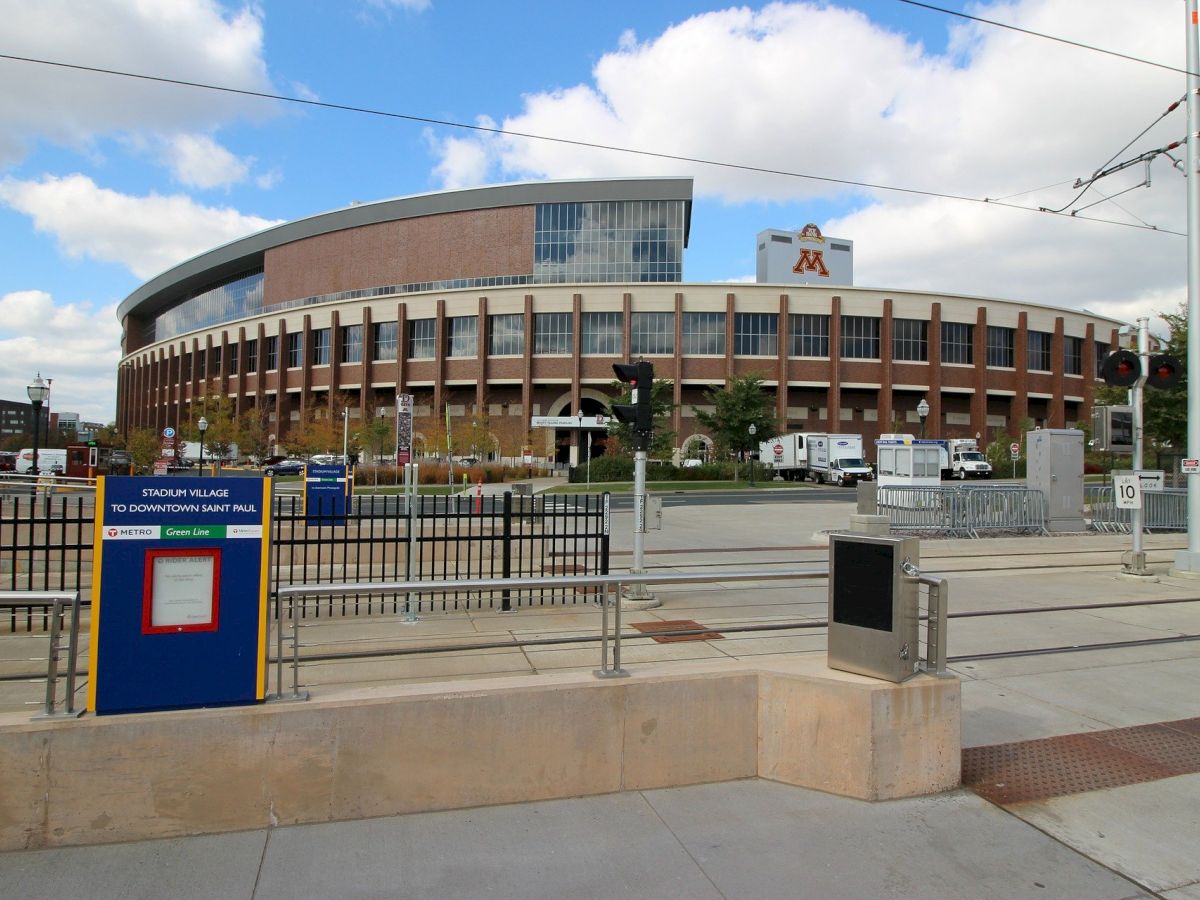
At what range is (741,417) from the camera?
51500 mm

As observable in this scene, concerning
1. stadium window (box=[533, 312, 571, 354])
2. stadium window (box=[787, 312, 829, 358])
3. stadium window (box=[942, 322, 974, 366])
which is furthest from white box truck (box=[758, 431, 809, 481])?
stadium window (box=[942, 322, 974, 366])

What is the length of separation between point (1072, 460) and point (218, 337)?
86.4 m

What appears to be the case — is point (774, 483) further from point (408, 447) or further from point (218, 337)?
point (218, 337)

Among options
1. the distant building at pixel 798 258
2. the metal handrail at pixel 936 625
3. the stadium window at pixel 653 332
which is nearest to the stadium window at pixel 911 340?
the distant building at pixel 798 258

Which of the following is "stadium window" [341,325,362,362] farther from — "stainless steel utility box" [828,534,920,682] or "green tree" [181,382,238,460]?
"stainless steel utility box" [828,534,920,682]

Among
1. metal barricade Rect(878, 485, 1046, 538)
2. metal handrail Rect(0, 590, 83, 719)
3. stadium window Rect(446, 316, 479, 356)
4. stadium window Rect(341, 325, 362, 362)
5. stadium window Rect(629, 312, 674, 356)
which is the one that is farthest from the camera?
stadium window Rect(341, 325, 362, 362)

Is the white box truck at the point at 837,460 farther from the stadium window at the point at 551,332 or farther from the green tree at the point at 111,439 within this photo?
the green tree at the point at 111,439

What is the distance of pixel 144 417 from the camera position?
104 meters

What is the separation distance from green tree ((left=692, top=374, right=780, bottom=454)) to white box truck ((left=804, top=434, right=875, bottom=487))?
3.52 meters

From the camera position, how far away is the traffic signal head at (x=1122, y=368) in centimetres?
1300

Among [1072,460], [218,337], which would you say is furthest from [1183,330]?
[218,337]

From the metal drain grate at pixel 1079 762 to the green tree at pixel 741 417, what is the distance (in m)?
46.4

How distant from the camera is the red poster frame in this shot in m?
4.01

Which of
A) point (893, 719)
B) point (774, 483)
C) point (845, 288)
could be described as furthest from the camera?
point (845, 288)
